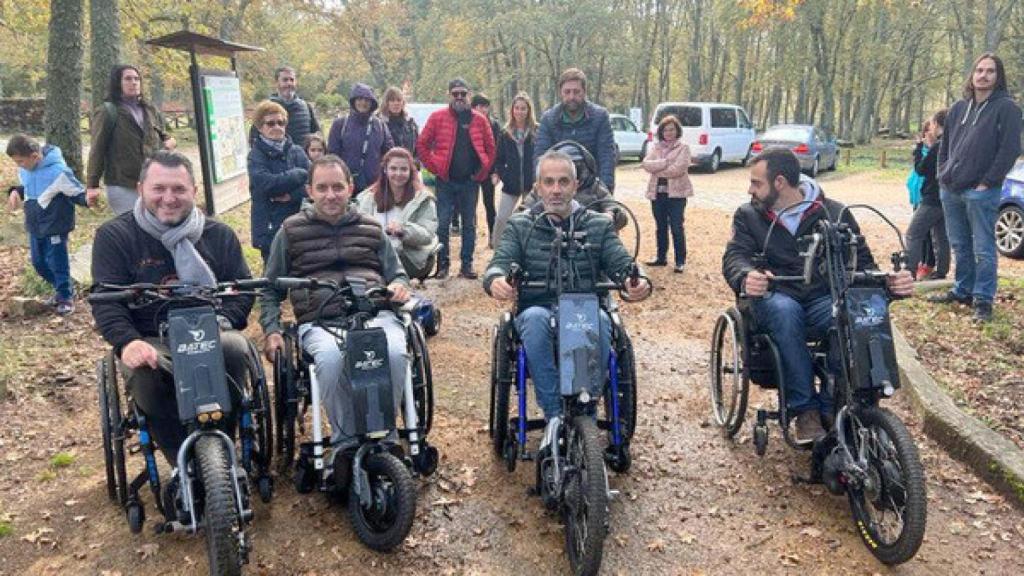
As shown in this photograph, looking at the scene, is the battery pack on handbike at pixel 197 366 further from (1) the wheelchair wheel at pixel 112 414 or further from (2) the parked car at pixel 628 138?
(2) the parked car at pixel 628 138

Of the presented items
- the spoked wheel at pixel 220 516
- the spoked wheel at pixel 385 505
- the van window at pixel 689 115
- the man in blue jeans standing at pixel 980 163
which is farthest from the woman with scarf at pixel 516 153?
the van window at pixel 689 115

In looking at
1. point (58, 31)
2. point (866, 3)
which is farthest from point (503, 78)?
point (58, 31)

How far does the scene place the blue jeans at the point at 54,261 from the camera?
612 cm

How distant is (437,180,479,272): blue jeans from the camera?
7699mm

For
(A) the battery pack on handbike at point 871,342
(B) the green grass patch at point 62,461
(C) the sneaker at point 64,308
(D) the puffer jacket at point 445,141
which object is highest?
(D) the puffer jacket at point 445,141

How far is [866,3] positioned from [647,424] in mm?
28489

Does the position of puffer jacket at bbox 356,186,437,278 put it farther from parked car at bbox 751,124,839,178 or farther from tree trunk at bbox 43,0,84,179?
parked car at bbox 751,124,839,178

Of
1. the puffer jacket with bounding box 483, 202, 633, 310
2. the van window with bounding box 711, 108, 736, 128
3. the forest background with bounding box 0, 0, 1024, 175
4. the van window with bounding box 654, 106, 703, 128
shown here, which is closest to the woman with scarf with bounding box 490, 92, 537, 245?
the puffer jacket with bounding box 483, 202, 633, 310

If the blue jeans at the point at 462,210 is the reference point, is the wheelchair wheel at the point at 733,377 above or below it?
below

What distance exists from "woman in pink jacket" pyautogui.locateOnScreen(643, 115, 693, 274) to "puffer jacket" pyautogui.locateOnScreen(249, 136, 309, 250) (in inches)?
145

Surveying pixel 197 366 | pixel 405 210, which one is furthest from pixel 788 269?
pixel 197 366

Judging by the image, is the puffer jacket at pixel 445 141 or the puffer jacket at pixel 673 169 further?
the puffer jacket at pixel 673 169

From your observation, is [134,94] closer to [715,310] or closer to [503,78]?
[715,310]

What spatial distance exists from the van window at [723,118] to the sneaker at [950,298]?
46.9 ft
